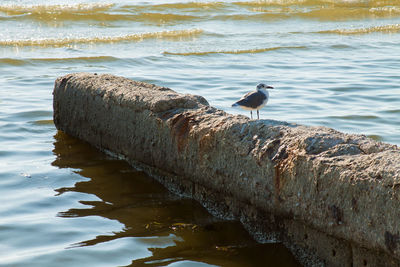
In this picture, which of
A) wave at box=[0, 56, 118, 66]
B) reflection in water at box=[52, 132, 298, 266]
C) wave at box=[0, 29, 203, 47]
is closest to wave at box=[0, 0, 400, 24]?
wave at box=[0, 29, 203, 47]

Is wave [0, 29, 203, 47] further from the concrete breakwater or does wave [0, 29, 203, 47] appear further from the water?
the concrete breakwater

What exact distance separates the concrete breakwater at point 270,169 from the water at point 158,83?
0.57 ft

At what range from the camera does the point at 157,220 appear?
4.65 metres

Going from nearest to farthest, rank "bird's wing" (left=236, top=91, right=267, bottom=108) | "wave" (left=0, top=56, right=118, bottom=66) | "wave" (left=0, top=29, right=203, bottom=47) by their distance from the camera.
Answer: "bird's wing" (left=236, top=91, right=267, bottom=108) → "wave" (left=0, top=56, right=118, bottom=66) → "wave" (left=0, top=29, right=203, bottom=47)

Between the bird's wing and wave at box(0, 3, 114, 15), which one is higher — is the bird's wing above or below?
below

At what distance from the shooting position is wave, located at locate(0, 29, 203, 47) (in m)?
13.8

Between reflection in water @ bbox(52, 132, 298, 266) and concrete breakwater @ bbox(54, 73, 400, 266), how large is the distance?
93 mm

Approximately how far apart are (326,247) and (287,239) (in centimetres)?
35

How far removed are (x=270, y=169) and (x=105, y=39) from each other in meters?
11.1

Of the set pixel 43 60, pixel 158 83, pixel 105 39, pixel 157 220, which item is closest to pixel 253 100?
pixel 157 220

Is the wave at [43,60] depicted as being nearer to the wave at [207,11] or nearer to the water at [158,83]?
the water at [158,83]

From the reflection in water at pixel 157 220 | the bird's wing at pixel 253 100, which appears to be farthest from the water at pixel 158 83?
the bird's wing at pixel 253 100

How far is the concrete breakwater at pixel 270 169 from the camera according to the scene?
3.33 meters

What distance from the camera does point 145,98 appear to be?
5.25 meters
